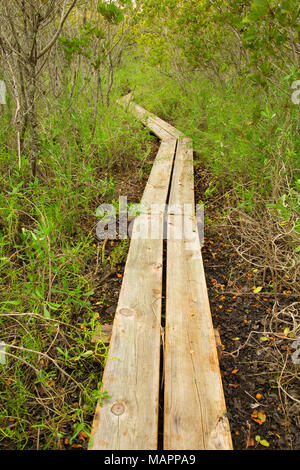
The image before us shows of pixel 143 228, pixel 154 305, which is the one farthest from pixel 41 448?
pixel 143 228

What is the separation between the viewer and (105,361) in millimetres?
1782

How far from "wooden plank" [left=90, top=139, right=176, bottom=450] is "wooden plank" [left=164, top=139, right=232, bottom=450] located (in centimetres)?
7

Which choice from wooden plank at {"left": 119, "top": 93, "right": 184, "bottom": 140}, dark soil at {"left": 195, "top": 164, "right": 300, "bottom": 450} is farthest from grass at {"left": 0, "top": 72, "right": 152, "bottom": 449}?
wooden plank at {"left": 119, "top": 93, "right": 184, "bottom": 140}

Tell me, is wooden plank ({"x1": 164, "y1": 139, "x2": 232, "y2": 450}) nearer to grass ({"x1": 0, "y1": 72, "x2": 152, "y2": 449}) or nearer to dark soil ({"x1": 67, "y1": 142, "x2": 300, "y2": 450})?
dark soil ({"x1": 67, "y1": 142, "x2": 300, "y2": 450})

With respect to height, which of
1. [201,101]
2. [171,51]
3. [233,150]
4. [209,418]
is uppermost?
[171,51]

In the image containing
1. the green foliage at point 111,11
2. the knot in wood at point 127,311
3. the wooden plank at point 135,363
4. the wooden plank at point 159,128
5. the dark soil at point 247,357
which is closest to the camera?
the wooden plank at point 135,363

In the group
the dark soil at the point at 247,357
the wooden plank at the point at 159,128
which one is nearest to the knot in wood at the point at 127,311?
the dark soil at the point at 247,357

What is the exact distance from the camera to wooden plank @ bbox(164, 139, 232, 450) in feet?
4.66

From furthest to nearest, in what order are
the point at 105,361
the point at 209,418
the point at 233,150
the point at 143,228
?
the point at 233,150 → the point at 143,228 → the point at 105,361 → the point at 209,418

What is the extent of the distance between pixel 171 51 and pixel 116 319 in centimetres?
647

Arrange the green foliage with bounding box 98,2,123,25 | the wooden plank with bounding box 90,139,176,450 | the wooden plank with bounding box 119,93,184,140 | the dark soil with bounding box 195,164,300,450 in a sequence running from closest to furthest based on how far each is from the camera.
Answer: the wooden plank with bounding box 90,139,176,450
the dark soil with bounding box 195,164,300,450
the green foliage with bounding box 98,2,123,25
the wooden plank with bounding box 119,93,184,140

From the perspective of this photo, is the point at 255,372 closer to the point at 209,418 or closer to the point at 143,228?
the point at 209,418

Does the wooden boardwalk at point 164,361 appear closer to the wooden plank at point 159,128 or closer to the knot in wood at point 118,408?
the knot in wood at point 118,408

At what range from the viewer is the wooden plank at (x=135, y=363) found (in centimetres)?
141
